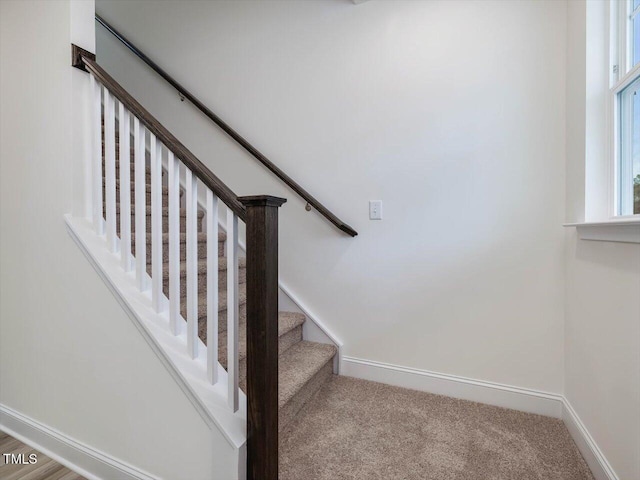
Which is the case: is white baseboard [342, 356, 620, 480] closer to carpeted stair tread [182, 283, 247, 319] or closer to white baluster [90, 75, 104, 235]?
carpeted stair tread [182, 283, 247, 319]

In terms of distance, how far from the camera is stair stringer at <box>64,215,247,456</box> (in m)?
1.11

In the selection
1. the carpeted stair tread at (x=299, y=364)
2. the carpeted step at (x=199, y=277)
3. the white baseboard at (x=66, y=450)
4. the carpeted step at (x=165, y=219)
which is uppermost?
the carpeted step at (x=165, y=219)

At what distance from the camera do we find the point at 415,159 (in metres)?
1.91

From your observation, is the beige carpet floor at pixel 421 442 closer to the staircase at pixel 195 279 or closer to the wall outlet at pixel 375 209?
the staircase at pixel 195 279

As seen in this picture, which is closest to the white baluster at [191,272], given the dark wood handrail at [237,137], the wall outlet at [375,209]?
the dark wood handrail at [237,137]

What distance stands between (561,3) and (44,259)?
283 cm

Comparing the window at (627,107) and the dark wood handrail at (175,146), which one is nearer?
the dark wood handrail at (175,146)

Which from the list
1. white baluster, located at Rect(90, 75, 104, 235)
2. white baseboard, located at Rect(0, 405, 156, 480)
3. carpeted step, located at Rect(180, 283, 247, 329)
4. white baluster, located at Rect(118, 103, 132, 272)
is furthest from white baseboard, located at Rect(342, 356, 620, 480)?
white baluster, located at Rect(90, 75, 104, 235)

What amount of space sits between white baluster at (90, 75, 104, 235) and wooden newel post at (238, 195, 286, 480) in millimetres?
838

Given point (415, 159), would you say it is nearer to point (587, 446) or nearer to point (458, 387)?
point (458, 387)

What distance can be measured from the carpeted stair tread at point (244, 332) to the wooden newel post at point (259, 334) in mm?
445

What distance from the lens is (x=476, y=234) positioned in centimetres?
180

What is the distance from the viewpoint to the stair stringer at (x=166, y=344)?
111cm

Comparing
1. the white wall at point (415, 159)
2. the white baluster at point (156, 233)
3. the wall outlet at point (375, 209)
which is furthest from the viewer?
the wall outlet at point (375, 209)
